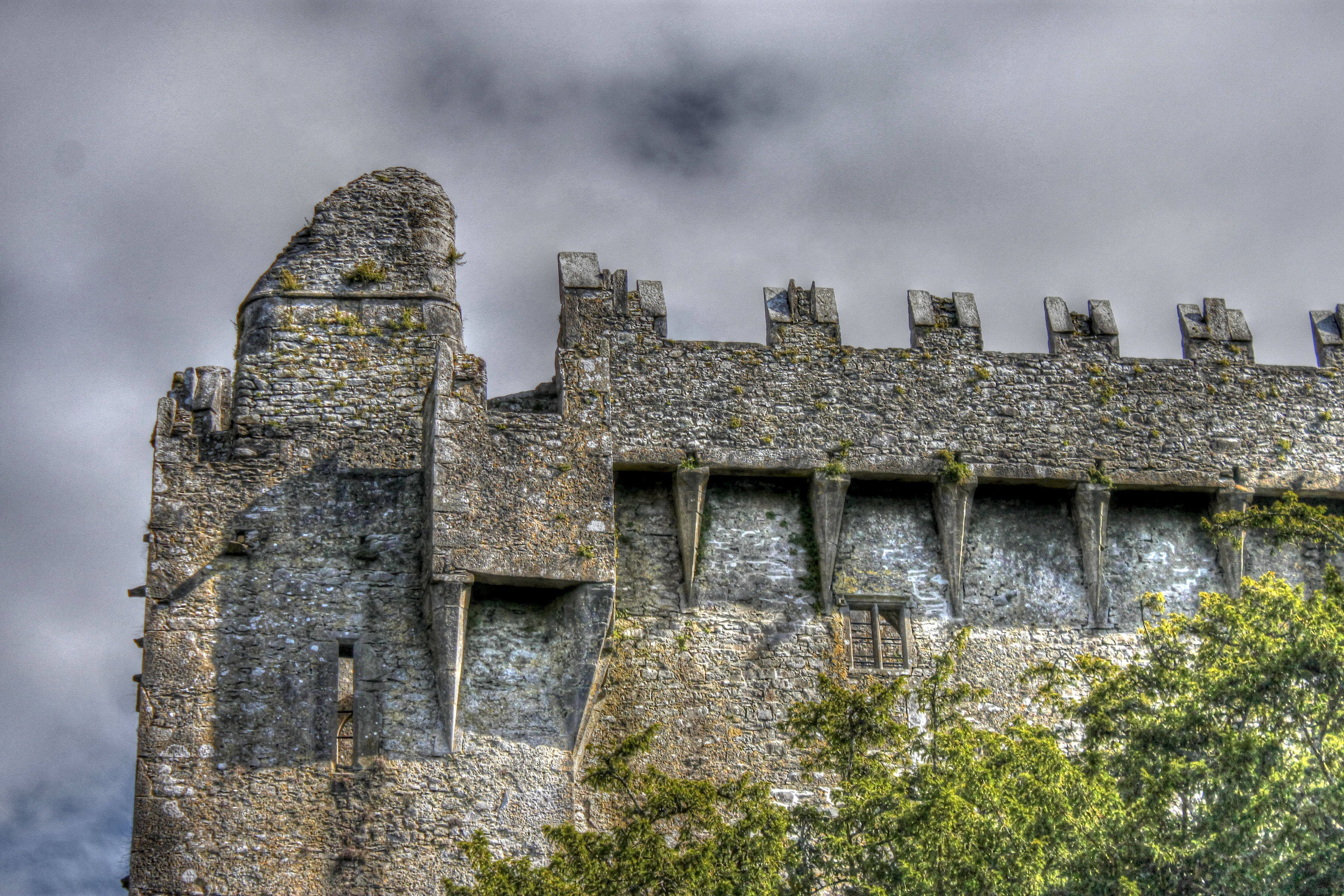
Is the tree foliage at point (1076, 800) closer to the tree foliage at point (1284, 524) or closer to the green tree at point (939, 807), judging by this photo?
the green tree at point (939, 807)

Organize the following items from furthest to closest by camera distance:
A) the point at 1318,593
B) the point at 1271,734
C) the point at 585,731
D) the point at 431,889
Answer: the point at 585,731, the point at 431,889, the point at 1318,593, the point at 1271,734

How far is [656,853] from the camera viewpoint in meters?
16.7

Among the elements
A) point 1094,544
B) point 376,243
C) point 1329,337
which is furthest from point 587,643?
point 1329,337

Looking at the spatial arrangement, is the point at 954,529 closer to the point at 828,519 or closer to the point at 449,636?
the point at 828,519

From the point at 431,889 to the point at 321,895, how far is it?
1.08 meters

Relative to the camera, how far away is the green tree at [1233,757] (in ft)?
51.0

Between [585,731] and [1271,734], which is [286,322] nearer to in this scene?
[585,731]

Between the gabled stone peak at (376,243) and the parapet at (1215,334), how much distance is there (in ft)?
30.5

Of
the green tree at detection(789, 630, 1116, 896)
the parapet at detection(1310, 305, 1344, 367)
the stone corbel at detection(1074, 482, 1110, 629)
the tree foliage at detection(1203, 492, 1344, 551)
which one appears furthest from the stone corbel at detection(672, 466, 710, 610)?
the parapet at detection(1310, 305, 1344, 367)

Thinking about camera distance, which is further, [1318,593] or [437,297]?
[437,297]

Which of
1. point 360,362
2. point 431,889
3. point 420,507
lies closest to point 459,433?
point 420,507

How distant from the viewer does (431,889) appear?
18516 mm

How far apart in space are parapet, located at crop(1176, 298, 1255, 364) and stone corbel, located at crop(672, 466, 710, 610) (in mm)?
6693

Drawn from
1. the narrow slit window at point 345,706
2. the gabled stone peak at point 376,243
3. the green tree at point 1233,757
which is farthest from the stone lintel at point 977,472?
the green tree at point 1233,757
